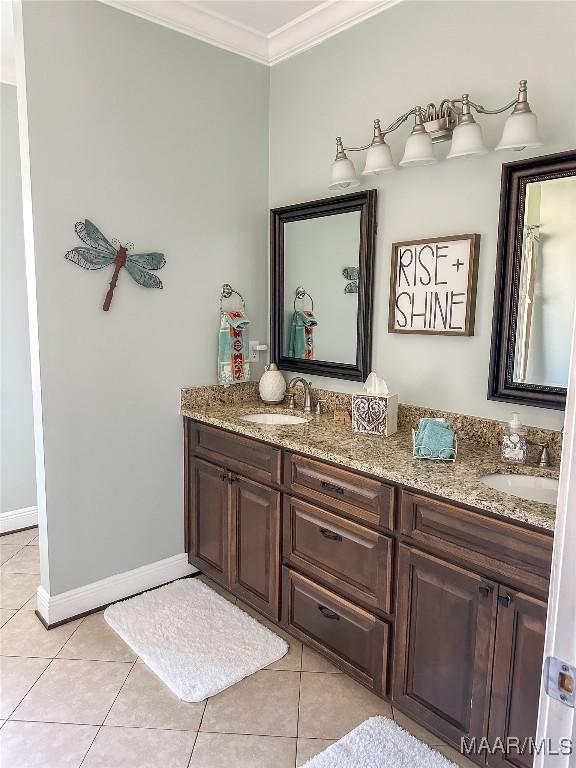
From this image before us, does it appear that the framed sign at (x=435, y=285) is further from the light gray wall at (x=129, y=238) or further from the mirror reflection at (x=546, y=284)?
the light gray wall at (x=129, y=238)

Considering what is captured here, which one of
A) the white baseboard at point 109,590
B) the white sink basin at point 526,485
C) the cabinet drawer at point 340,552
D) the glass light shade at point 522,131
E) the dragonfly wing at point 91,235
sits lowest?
the white baseboard at point 109,590

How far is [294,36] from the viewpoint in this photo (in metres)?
2.77

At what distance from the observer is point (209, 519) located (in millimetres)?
2789

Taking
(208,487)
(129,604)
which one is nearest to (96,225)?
(208,487)

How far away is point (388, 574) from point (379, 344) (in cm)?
109

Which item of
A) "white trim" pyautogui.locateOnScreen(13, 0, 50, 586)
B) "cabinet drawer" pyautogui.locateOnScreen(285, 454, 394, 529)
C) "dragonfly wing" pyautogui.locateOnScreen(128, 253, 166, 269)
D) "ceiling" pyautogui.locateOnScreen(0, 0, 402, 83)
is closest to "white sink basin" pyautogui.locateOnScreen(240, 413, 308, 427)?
"cabinet drawer" pyautogui.locateOnScreen(285, 454, 394, 529)

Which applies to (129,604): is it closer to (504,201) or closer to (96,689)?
(96,689)

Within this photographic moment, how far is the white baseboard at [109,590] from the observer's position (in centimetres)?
251

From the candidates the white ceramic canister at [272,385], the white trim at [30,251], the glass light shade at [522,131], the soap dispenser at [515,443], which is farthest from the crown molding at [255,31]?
the soap dispenser at [515,443]

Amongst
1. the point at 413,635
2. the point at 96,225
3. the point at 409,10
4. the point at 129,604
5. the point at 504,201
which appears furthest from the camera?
the point at 129,604

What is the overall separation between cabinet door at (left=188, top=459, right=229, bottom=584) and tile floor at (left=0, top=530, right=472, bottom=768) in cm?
53

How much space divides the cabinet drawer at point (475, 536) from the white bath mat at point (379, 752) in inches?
27.0

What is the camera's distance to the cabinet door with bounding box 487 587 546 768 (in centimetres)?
151

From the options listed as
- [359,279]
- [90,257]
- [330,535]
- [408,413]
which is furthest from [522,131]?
[90,257]
